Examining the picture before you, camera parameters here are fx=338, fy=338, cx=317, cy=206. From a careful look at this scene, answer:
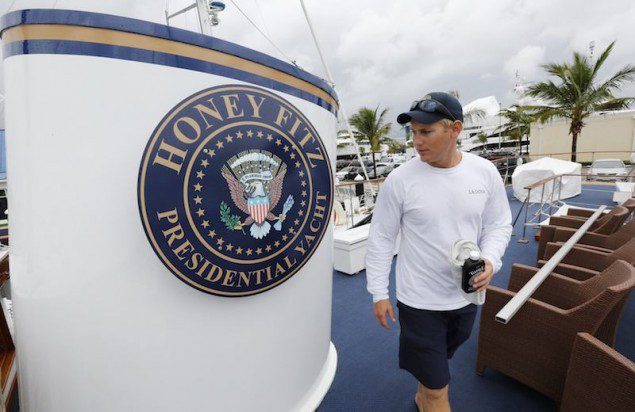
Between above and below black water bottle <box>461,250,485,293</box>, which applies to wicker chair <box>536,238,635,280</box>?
below

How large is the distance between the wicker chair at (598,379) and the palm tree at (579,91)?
15.2 m

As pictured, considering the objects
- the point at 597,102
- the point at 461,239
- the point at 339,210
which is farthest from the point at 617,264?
the point at 597,102

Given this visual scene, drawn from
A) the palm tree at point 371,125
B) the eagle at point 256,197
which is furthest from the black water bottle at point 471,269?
the palm tree at point 371,125

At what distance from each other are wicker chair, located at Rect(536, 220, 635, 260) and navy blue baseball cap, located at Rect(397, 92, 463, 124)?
8.28 feet

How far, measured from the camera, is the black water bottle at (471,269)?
4.84ft

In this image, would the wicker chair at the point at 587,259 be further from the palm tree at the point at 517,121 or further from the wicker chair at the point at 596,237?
the palm tree at the point at 517,121

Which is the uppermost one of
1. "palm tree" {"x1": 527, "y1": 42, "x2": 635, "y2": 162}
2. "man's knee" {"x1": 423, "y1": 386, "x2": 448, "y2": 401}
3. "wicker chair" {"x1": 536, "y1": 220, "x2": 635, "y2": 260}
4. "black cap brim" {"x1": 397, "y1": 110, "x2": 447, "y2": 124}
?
"palm tree" {"x1": 527, "y1": 42, "x2": 635, "y2": 162}

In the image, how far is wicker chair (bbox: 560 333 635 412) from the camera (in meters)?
1.30

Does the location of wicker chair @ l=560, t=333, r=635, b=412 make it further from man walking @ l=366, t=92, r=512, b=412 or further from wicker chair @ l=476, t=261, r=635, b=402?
man walking @ l=366, t=92, r=512, b=412

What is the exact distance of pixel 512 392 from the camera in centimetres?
226

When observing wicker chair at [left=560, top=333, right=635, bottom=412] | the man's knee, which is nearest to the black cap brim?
wicker chair at [left=560, top=333, right=635, bottom=412]

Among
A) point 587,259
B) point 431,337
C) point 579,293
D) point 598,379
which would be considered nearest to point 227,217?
point 431,337

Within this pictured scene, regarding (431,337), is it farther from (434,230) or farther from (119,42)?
(119,42)

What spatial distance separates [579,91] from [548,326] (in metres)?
15.9
